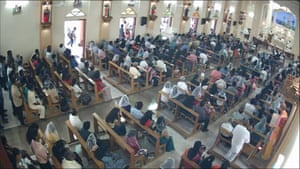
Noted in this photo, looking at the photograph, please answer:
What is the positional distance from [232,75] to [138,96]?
4099 millimetres

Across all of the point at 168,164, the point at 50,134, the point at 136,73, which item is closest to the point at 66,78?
the point at 136,73

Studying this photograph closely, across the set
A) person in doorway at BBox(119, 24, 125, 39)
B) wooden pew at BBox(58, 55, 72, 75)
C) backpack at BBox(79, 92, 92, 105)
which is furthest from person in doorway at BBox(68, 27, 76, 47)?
backpack at BBox(79, 92, 92, 105)

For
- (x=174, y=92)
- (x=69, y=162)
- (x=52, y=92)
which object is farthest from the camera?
(x=174, y=92)

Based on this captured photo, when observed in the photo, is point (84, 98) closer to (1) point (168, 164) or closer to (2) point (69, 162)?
(2) point (69, 162)

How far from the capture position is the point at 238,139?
7.99 metres

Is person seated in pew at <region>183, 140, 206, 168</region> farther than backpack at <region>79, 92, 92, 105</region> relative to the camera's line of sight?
No

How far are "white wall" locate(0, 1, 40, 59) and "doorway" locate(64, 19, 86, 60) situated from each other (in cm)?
178

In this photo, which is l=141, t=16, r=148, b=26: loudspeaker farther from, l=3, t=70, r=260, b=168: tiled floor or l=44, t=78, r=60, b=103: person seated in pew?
l=44, t=78, r=60, b=103: person seated in pew

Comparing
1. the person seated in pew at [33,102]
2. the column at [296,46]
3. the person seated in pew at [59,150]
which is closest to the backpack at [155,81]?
the person seated in pew at [33,102]

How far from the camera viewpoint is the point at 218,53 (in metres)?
17.1

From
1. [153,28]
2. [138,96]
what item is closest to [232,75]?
[138,96]

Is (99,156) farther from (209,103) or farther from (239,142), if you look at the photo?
(209,103)

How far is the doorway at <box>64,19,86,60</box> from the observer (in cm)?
1372

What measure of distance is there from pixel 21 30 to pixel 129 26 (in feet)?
20.6
